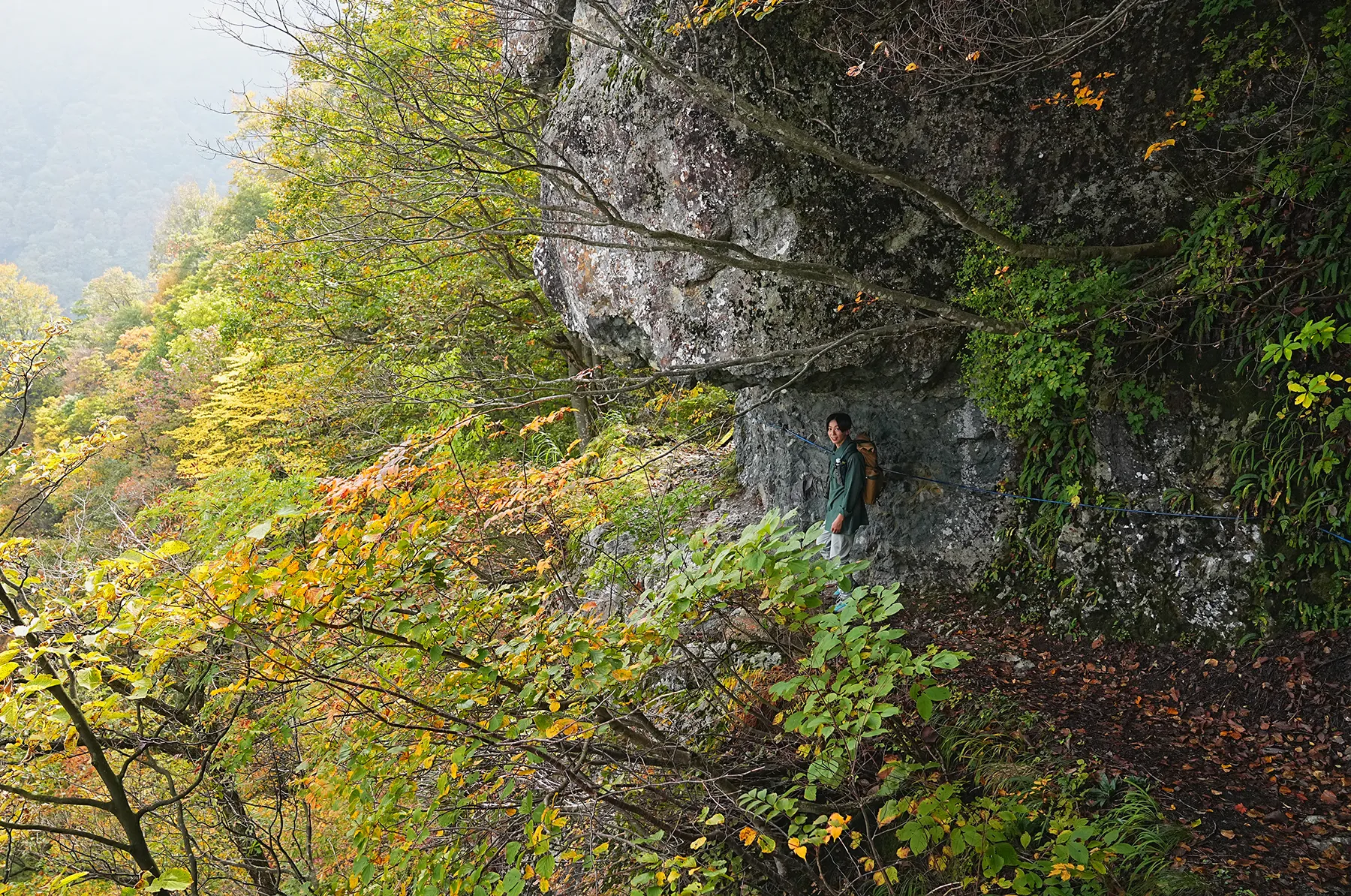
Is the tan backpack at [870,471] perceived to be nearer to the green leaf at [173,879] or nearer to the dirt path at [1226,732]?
the dirt path at [1226,732]

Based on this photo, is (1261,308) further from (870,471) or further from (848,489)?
(848,489)

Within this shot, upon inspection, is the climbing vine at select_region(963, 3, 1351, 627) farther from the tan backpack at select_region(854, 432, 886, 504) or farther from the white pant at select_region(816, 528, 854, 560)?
the white pant at select_region(816, 528, 854, 560)

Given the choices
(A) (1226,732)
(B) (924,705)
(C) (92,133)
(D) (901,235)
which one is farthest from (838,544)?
(C) (92,133)

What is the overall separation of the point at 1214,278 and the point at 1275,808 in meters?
3.34

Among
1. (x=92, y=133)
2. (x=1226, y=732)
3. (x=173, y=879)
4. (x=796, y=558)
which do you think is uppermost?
(x=92, y=133)

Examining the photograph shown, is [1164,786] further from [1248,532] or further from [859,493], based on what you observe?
[859,493]

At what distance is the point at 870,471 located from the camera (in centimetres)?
670

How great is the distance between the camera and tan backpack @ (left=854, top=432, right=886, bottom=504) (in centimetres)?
670

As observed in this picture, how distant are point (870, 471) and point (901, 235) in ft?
6.87

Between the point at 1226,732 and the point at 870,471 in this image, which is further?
the point at 870,471

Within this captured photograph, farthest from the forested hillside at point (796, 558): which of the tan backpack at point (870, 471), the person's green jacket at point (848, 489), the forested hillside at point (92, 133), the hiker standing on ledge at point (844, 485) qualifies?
the forested hillside at point (92, 133)

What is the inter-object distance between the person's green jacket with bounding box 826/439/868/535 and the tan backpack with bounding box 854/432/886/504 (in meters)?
0.05

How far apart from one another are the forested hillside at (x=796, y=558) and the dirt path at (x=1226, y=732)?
0.02 metres

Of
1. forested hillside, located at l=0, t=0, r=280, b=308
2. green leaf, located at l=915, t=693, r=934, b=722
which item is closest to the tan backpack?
green leaf, located at l=915, t=693, r=934, b=722
